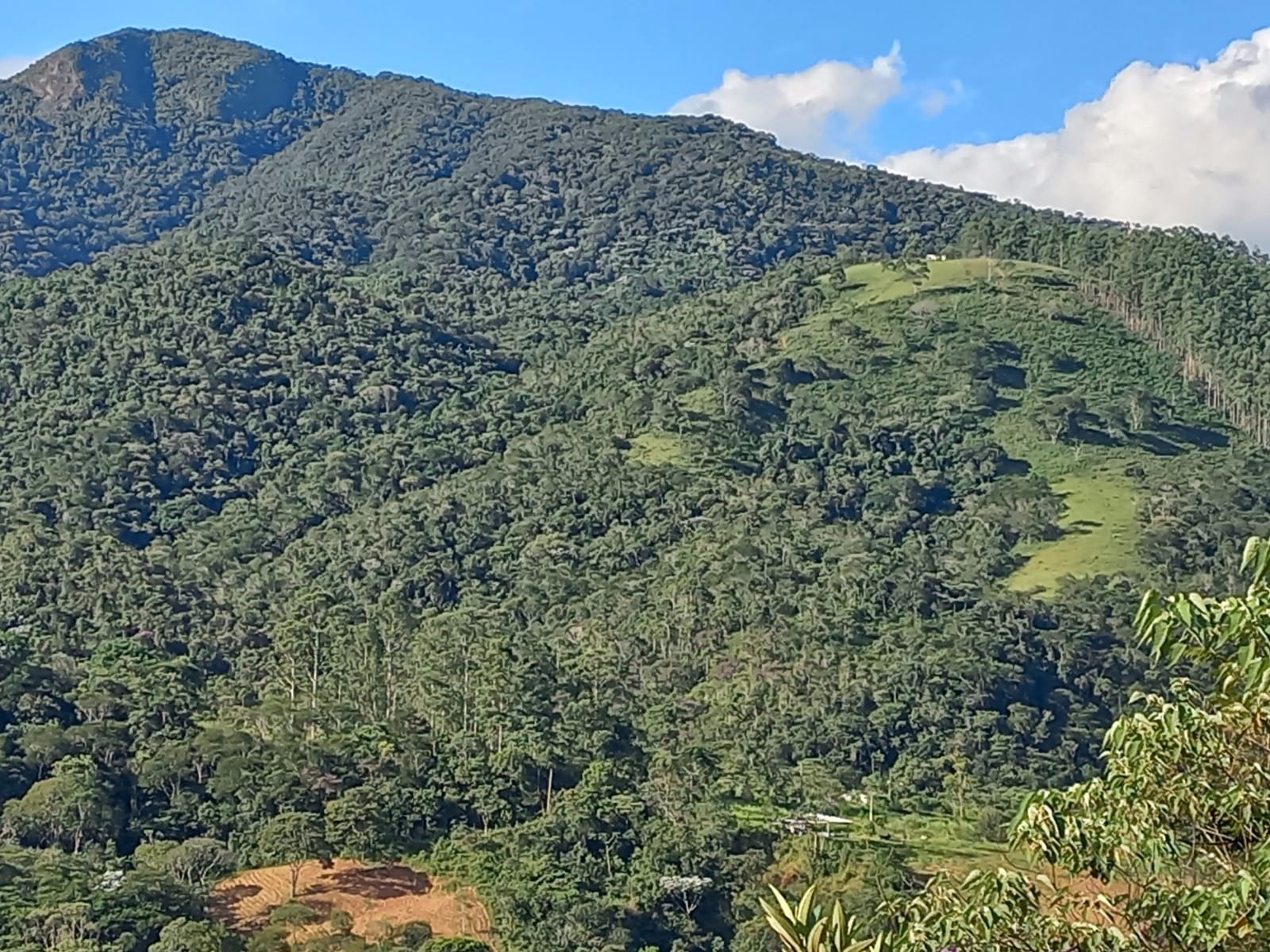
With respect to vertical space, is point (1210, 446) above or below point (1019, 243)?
below

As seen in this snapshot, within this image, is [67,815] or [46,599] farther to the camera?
[46,599]

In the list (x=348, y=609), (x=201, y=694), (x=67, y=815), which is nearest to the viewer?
(x=67, y=815)

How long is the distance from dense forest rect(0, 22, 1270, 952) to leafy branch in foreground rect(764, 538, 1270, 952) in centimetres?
2244

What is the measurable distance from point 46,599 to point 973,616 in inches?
1403

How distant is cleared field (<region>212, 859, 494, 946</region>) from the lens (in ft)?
100

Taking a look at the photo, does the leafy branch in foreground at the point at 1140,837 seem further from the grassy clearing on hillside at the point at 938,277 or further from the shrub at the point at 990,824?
the grassy clearing on hillside at the point at 938,277

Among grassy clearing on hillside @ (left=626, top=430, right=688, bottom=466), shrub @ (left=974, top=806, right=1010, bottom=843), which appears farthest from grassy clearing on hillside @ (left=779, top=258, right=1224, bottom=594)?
shrub @ (left=974, top=806, right=1010, bottom=843)

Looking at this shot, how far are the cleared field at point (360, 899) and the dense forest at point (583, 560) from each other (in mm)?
680

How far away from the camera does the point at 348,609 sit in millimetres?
51594

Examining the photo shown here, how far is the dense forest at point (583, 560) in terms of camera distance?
3409 centimetres

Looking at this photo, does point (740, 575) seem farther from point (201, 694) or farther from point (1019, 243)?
point (1019, 243)

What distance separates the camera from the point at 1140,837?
617cm

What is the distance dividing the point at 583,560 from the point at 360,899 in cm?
3249

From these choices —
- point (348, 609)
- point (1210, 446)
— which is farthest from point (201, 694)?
point (1210, 446)
